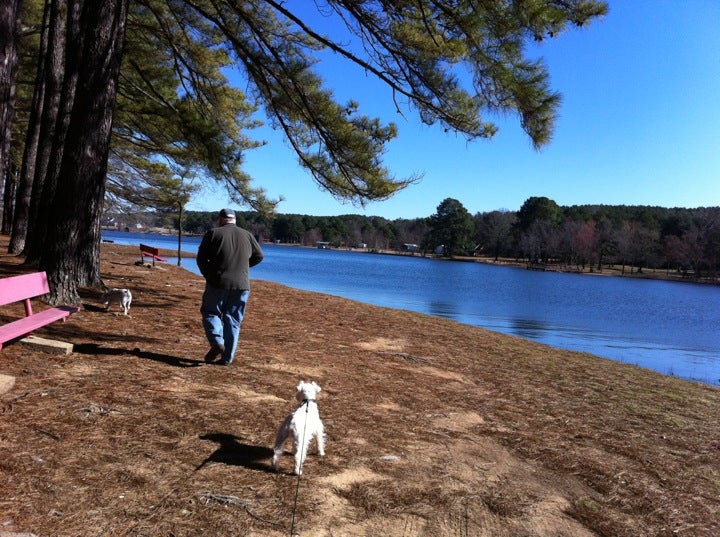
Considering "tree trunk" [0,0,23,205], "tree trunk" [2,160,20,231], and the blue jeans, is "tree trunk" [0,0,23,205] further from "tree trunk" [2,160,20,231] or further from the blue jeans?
"tree trunk" [2,160,20,231]

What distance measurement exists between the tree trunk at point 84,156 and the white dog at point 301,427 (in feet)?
15.9

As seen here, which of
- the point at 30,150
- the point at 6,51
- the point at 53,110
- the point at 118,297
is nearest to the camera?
the point at 6,51

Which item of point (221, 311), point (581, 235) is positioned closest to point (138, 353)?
point (221, 311)

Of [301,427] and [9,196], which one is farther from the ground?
[9,196]

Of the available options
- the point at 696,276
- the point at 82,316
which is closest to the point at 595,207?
the point at 696,276

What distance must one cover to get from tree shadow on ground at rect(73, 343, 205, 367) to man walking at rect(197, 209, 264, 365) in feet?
0.78

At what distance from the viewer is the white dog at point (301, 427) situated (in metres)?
3.11

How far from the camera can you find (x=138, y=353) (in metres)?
5.30

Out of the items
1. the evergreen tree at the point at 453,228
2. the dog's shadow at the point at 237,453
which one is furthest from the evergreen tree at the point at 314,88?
the evergreen tree at the point at 453,228

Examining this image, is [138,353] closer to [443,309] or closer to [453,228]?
[443,309]

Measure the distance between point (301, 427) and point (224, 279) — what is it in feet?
7.39

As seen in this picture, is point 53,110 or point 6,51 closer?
point 6,51

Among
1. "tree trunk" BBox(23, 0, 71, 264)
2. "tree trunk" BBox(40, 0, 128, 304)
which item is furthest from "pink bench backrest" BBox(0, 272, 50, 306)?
"tree trunk" BBox(23, 0, 71, 264)

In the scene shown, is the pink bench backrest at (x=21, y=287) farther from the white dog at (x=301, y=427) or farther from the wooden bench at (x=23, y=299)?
the white dog at (x=301, y=427)
